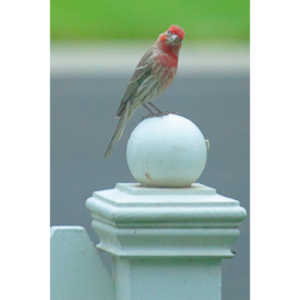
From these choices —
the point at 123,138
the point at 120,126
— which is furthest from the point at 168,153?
the point at 123,138

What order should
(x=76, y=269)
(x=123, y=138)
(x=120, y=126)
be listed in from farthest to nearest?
(x=123, y=138) → (x=120, y=126) → (x=76, y=269)

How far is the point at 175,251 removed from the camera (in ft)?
8.77

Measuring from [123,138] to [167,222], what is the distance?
4996mm

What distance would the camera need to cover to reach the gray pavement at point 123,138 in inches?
275

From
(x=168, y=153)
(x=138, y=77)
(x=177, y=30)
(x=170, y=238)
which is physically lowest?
(x=170, y=238)

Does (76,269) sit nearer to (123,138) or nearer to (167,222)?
(167,222)

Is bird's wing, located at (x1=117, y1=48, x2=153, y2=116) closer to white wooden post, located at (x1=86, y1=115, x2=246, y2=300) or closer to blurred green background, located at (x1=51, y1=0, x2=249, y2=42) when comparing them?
white wooden post, located at (x1=86, y1=115, x2=246, y2=300)

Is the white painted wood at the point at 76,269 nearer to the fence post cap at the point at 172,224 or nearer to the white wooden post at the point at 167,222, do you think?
the white wooden post at the point at 167,222

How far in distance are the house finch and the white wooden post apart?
3.26 ft

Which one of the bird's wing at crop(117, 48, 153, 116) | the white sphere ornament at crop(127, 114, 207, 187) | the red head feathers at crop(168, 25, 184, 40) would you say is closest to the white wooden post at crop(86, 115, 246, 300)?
the white sphere ornament at crop(127, 114, 207, 187)

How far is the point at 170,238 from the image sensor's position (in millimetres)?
2652

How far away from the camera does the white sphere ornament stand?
2.75 meters

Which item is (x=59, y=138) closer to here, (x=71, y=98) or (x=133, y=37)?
(x=71, y=98)

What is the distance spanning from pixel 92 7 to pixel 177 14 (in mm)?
1014
